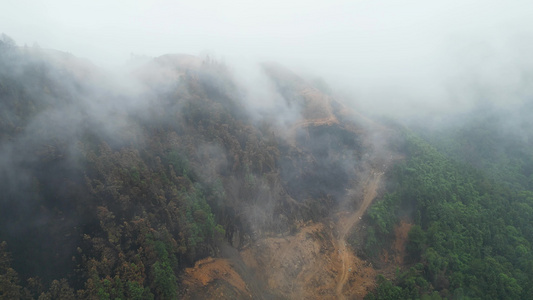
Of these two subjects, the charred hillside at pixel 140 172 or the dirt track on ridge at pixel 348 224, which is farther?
the dirt track on ridge at pixel 348 224

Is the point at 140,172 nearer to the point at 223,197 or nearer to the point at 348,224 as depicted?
the point at 223,197

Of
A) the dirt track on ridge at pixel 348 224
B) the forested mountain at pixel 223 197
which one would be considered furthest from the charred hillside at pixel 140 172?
the dirt track on ridge at pixel 348 224

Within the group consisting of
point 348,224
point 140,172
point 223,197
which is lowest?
point 348,224

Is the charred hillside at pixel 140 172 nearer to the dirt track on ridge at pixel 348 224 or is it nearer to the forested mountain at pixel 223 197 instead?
the forested mountain at pixel 223 197

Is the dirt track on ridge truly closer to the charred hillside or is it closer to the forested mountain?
the forested mountain

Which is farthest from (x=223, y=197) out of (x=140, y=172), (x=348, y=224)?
(x=348, y=224)

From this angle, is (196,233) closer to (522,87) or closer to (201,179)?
(201,179)

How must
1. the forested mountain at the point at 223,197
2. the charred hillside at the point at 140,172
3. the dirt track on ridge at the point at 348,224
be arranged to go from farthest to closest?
the dirt track on ridge at the point at 348,224, the forested mountain at the point at 223,197, the charred hillside at the point at 140,172

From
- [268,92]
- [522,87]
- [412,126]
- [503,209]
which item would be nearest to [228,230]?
[268,92]
